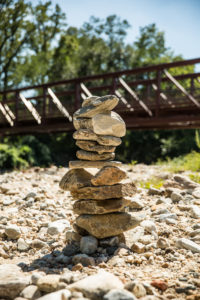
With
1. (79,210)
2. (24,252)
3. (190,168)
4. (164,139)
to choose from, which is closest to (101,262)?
(79,210)

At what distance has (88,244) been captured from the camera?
3.36 meters

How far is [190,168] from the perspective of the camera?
8.27 meters

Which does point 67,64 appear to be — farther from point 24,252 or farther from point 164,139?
point 24,252

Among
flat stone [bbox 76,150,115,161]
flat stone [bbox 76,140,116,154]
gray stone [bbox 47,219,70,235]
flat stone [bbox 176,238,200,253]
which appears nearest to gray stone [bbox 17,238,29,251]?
gray stone [bbox 47,219,70,235]

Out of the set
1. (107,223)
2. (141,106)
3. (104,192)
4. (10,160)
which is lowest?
(107,223)

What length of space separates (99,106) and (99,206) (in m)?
1.24

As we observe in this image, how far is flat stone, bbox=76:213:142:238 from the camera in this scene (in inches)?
135

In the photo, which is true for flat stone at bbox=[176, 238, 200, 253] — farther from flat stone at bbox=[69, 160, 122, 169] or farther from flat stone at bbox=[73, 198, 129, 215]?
flat stone at bbox=[69, 160, 122, 169]

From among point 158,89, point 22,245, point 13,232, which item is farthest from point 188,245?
point 158,89

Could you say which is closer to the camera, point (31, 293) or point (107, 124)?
point (31, 293)

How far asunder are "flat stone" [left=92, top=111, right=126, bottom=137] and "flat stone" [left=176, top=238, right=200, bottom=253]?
1.53 metres

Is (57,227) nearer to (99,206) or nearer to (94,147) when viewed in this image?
(99,206)

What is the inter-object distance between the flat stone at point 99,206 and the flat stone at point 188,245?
0.80m

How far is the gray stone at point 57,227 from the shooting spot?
13.3 ft
